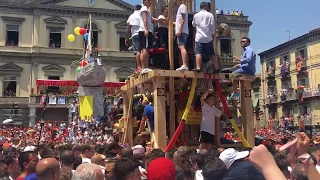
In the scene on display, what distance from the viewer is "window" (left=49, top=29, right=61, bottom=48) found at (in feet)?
132

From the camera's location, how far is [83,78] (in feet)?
63.5

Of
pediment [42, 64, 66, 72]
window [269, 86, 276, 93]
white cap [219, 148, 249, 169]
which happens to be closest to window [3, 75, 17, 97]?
pediment [42, 64, 66, 72]

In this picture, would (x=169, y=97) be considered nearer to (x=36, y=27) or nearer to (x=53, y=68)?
(x=53, y=68)

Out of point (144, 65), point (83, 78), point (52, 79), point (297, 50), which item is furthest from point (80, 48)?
point (144, 65)

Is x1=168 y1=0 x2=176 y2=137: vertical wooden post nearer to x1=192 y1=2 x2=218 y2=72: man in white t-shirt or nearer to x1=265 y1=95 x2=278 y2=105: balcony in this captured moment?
x1=192 y1=2 x2=218 y2=72: man in white t-shirt

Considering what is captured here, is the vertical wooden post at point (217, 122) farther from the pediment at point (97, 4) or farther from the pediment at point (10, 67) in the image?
the pediment at point (97, 4)

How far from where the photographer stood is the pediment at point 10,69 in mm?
38469

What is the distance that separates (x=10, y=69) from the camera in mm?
38594

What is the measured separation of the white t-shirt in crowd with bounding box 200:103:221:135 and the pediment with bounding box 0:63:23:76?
34.8 metres

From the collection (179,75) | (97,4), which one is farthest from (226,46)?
(179,75)

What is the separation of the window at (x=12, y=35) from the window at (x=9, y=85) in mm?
3625

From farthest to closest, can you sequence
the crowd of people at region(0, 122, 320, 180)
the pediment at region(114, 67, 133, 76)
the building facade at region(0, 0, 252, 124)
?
1. the pediment at region(114, 67, 133, 76)
2. the building facade at region(0, 0, 252, 124)
3. the crowd of people at region(0, 122, 320, 180)

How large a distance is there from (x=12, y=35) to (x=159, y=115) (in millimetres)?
36490

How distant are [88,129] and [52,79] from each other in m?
22.4
